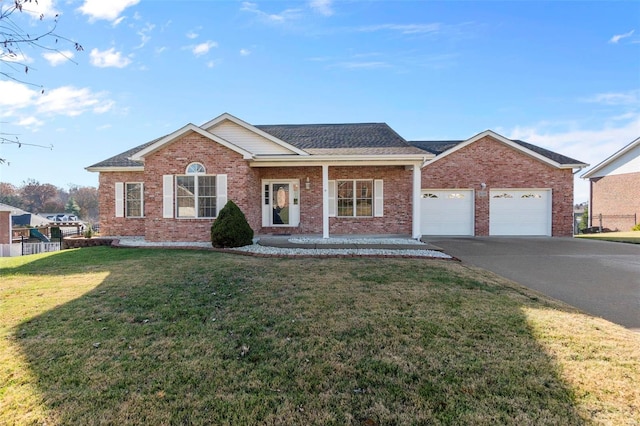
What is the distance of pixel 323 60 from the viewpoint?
583 inches

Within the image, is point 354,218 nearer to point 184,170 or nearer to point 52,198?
point 184,170

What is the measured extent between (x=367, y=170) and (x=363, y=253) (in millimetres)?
5523

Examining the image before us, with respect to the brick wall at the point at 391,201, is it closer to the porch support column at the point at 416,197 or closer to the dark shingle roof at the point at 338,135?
the dark shingle roof at the point at 338,135

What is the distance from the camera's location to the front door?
14.1 m

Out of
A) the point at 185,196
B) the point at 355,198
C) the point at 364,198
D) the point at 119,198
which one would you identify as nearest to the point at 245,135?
the point at 185,196

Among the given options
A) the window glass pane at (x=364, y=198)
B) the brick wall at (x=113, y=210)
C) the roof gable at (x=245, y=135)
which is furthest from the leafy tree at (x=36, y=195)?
the window glass pane at (x=364, y=198)

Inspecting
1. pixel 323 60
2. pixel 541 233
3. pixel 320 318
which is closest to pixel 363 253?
pixel 320 318

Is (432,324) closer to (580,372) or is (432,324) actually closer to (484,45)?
(580,372)

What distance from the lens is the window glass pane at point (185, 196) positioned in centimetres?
1192

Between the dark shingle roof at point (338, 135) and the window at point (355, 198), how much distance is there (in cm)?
169

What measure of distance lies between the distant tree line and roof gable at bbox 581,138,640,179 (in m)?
65.0

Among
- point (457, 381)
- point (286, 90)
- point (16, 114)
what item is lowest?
point (457, 381)

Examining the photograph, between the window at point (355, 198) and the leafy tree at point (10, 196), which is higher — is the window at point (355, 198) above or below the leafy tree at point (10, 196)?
below

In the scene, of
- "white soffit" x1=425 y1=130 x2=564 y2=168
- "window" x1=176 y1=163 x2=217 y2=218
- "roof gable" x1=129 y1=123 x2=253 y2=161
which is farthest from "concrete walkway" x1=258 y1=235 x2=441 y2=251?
"white soffit" x1=425 y1=130 x2=564 y2=168
